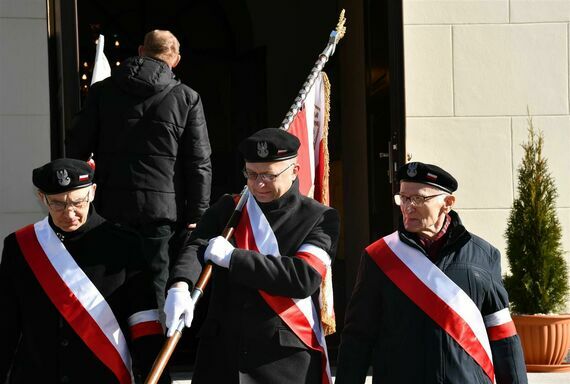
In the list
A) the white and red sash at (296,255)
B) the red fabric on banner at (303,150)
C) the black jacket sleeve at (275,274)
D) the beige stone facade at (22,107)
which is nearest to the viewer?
the black jacket sleeve at (275,274)

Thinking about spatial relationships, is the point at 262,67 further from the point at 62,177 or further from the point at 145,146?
the point at 62,177

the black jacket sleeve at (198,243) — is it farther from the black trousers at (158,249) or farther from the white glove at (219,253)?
the black trousers at (158,249)

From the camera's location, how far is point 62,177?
4203mm

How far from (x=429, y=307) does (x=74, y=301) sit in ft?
3.94

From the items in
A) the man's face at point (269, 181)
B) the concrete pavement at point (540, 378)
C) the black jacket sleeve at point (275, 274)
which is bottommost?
the concrete pavement at point (540, 378)

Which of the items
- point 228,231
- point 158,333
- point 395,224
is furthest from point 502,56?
point 158,333

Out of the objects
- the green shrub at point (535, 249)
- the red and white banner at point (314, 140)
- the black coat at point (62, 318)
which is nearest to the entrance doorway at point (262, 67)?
the green shrub at point (535, 249)

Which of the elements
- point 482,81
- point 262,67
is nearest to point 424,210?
point 482,81

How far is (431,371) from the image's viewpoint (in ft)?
13.8

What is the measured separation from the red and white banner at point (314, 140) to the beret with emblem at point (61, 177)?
1.91 meters

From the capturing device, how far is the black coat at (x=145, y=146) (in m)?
6.30

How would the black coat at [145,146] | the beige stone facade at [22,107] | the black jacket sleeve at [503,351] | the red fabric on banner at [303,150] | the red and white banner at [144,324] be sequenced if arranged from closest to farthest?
the red and white banner at [144,324] → the black jacket sleeve at [503,351] → the red fabric on banner at [303,150] → the black coat at [145,146] → the beige stone facade at [22,107]

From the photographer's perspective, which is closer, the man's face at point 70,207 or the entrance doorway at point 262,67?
the man's face at point 70,207

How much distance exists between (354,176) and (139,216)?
490 centimetres
